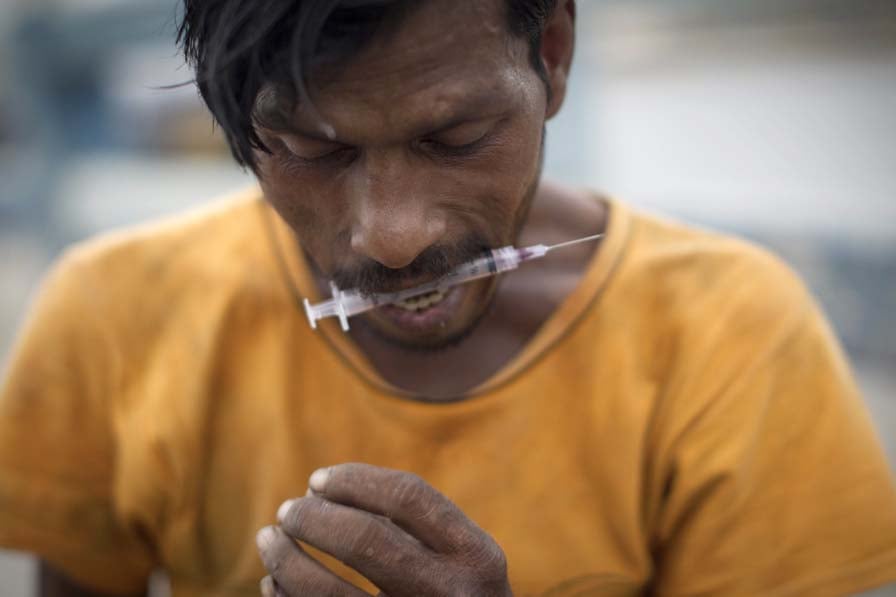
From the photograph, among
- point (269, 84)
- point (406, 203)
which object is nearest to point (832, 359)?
point (406, 203)

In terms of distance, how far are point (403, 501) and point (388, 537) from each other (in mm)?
50

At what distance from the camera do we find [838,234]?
13.9 feet

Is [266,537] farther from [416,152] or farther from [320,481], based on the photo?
[416,152]

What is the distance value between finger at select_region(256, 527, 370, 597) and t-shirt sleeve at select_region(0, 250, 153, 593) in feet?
1.92

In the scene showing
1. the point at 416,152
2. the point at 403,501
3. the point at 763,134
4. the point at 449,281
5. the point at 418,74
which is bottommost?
the point at 763,134

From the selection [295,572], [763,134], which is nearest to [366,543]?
[295,572]

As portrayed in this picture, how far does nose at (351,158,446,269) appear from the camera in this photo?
114cm

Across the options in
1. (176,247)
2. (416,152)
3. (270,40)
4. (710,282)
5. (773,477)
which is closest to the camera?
(270,40)

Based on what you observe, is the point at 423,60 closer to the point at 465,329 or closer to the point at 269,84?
the point at 269,84

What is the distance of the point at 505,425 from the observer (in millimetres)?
1483

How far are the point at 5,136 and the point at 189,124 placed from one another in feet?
15.3

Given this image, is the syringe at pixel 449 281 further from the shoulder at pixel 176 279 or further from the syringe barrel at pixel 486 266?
the shoulder at pixel 176 279

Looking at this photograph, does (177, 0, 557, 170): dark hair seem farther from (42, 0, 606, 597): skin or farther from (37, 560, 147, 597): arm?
(37, 560, 147, 597): arm

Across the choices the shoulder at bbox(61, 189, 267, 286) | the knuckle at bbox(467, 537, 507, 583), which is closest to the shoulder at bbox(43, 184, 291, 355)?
the shoulder at bbox(61, 189, 267, 286)
